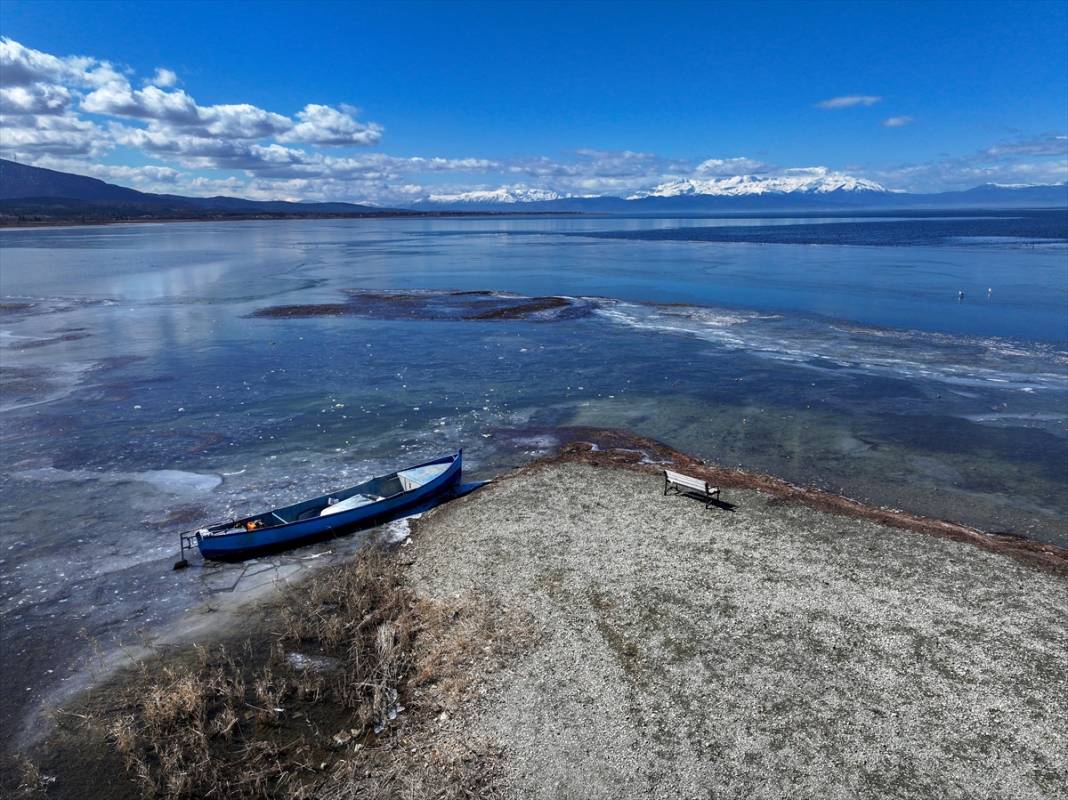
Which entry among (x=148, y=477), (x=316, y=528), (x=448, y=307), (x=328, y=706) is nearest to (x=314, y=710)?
(x=328, y=706)

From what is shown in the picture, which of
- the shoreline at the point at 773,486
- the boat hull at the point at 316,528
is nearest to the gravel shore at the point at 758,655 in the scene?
the shoreline at the point at 773,486

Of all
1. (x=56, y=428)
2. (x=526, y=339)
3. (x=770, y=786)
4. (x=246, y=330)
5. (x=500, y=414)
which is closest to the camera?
(x=770, y=786)

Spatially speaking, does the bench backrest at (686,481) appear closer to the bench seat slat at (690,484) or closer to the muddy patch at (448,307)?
the bench seat slat at (690,484)

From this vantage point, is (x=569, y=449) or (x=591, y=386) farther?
(x=591, y=386)

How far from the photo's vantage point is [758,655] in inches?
469

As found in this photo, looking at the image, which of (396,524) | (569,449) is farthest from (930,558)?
(396,524)

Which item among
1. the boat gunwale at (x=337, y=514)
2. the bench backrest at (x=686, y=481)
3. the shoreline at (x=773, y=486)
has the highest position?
the bench backrest at (x=686, y=481)

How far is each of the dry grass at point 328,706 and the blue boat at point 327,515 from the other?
7.60 ft

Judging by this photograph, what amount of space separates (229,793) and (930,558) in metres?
14.5

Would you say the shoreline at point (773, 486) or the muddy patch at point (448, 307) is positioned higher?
the muddy patch at point (448, 307)

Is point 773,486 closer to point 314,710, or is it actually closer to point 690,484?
point 690,484

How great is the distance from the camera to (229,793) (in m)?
9.54

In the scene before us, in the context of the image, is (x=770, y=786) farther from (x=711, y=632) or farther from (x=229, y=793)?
(x=229, y=793)

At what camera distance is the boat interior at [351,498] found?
16.6 m
